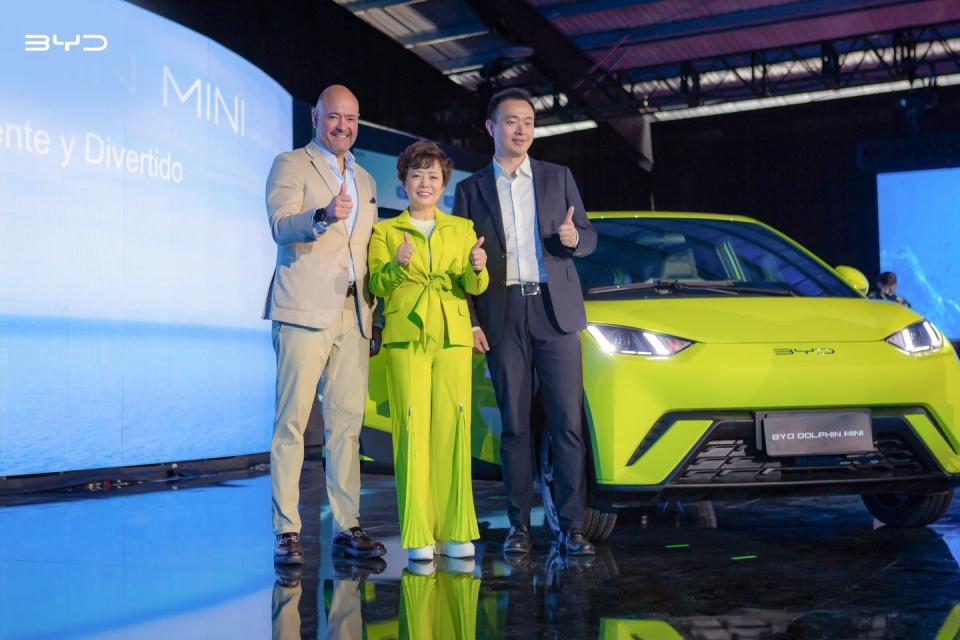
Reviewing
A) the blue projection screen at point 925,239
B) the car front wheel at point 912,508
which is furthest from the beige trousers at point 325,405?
the blue projection screen at point 925,239

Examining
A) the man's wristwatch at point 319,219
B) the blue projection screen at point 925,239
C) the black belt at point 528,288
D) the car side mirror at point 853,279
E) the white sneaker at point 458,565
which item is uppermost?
the blue projection screen at point 925,239

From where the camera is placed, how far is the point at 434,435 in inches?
140

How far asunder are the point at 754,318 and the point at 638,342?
447mm

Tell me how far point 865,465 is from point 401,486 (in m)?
1.57

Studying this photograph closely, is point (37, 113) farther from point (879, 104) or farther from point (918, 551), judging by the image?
point (879, 104)

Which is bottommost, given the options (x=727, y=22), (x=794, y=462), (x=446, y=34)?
(x=794, y=462)

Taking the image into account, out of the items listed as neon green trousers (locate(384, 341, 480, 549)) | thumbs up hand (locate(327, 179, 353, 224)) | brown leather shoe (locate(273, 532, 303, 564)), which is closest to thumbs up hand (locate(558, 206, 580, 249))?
neon green trousers (locate(384, 341, 480, 549))

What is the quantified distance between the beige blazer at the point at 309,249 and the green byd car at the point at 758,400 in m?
0.34

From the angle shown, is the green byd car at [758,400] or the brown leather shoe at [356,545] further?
the brown leather shoe at [356,545]

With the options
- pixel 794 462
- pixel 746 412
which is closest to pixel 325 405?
pixel 746 412

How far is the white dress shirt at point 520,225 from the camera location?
12.0 feet

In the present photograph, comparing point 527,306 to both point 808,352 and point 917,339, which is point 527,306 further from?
point 917,339

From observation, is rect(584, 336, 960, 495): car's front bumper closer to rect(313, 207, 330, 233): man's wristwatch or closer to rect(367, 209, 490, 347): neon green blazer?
rect(367, 209, 490, 347): neon green blazer

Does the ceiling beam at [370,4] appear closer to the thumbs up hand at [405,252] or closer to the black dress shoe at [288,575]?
the thumbs up hand at [405,252]
